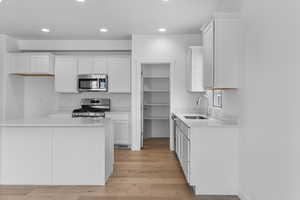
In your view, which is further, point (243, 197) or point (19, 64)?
point (19, 64)

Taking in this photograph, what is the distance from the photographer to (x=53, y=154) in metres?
3.49

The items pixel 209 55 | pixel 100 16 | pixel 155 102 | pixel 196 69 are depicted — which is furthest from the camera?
pixel 155 102

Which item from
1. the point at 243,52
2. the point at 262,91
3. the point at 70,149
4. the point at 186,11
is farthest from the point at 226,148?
the point at 186,11

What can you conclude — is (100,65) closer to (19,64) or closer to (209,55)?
(19,64)

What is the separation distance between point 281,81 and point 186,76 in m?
3.67

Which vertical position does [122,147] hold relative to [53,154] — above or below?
below

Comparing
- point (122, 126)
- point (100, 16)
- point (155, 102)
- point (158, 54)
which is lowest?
point (122, 126)

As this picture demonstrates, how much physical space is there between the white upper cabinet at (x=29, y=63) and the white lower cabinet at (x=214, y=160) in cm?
431

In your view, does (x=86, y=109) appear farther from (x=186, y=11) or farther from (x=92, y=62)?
(x=186, y=11)

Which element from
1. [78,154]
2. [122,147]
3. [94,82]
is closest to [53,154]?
[78,154]

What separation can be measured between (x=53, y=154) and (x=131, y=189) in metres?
1.14

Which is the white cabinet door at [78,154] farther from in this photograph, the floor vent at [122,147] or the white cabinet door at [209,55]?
the floor vent at [122,147]

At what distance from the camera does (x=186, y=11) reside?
434 centimetres

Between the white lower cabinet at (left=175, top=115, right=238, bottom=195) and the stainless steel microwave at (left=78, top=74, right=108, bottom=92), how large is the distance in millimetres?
3471
